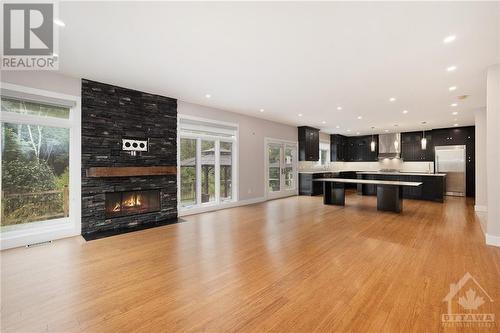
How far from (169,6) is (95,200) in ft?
12.7

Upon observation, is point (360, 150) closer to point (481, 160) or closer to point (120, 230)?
point (481, 160)

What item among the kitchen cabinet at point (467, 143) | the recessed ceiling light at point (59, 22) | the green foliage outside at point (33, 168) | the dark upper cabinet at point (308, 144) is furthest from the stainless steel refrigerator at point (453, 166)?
the green foliage outside at point (33, 168)

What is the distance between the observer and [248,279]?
2.66 metres

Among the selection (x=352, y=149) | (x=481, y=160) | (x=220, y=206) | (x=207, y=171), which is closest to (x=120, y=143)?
(x=207, y=171)

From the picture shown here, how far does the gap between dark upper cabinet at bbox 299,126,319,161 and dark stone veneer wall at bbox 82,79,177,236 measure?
5783 millimetres

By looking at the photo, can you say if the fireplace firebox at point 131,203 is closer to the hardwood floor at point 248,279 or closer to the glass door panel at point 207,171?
the hardwood floor at point 248,279

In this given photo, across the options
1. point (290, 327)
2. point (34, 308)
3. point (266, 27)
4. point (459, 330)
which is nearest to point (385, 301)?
point (459, 330)

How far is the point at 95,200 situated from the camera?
4.54m

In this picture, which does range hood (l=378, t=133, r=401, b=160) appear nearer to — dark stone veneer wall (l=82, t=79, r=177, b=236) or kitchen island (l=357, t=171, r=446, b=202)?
kitchen island (l=357, t=171, r=446, b=202)

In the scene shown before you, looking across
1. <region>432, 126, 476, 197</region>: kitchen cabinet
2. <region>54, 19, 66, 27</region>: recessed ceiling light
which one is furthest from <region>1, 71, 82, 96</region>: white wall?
<region>432, 126, 476, 197</region>: kitchen cabinet

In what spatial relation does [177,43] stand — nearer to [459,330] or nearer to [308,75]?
[308,75]

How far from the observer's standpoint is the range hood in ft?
35.7
